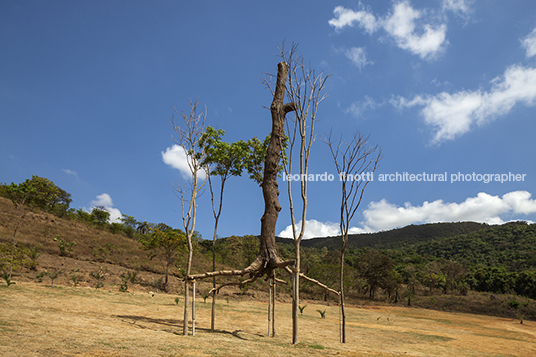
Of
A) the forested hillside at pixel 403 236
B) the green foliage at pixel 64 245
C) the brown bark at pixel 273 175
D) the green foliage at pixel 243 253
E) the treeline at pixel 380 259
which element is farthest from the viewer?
the forested hillside at pixel 403 236

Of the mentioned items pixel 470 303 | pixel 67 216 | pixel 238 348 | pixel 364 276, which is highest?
pixel 67 216

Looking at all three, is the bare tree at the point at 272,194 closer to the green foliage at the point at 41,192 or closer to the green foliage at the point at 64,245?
the green foliage at the point at 64,245

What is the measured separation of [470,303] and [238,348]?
43.7m

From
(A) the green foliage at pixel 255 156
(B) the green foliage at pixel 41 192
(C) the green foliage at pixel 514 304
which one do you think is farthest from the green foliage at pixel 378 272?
(B) the green foliage at pixel 41 192

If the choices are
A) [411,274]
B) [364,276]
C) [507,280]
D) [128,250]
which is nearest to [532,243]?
[507,280]

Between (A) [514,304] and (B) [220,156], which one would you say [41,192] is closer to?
(B) [220,156]

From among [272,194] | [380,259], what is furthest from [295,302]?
[380,259]

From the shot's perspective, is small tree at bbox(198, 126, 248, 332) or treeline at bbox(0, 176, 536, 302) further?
treeline at bbox(0, 176, 536, 302)

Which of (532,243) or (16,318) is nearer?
(16,318)

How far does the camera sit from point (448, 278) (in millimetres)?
50625

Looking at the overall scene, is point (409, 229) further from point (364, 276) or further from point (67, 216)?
point (67, 216)

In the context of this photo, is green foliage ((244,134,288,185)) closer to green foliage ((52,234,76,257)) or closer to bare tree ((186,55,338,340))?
bare tree ((186,55,338,340))

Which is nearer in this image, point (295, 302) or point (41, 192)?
point (295, 302)

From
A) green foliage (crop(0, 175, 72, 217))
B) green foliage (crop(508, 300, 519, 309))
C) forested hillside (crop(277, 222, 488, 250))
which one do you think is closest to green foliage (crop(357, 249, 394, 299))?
green foliage (crop(508, 300, 519, 309))
